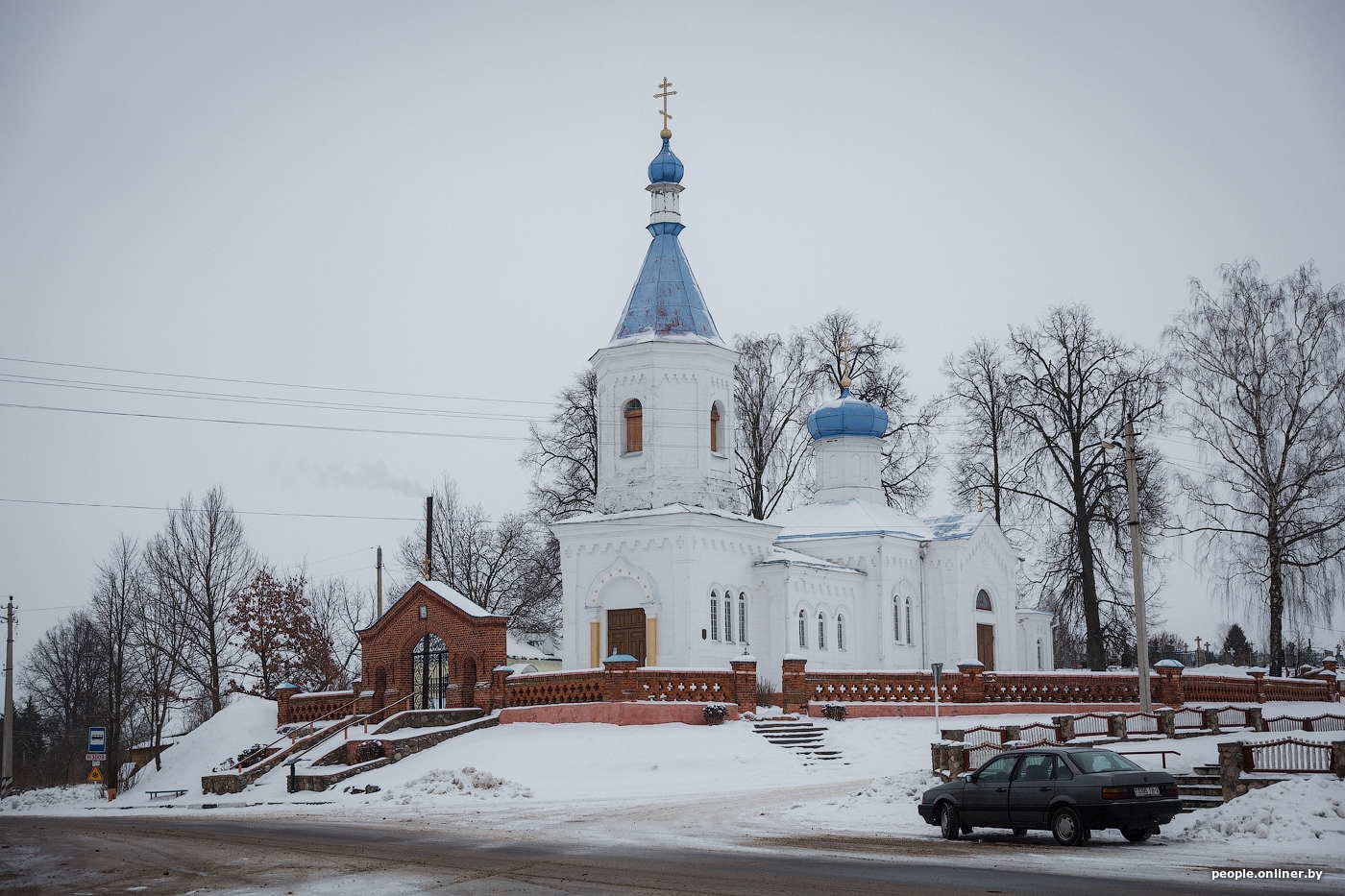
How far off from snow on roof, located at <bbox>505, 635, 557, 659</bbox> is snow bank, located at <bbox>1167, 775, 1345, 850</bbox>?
119 feet

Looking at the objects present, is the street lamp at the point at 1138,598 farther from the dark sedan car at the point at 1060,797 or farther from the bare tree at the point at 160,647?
the bare tree at the point at 160,647

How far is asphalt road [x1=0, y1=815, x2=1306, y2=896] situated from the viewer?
11703 millimetres

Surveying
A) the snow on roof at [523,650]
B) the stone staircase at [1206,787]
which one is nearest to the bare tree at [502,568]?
the snow on roof at [523,650]

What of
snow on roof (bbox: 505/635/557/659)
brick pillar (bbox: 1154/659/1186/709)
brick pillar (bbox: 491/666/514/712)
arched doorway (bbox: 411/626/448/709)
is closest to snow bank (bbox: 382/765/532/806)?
brick pillar (bbox: 491/666/514/712)

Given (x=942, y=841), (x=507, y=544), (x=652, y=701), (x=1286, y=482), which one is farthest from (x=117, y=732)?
(x=1286, y=482)

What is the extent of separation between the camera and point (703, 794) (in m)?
22.5

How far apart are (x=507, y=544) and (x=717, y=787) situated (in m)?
25.5

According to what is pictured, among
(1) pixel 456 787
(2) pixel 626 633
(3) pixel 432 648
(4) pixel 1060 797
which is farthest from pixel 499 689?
(4) pixel 1060 797

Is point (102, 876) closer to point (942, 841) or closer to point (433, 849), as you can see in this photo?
point (433, 849)

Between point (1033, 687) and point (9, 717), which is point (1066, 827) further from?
point (9, 717)

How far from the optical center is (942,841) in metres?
Result: 15.8

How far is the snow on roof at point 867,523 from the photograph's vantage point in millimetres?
37938

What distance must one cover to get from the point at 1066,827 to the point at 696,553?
1751cm

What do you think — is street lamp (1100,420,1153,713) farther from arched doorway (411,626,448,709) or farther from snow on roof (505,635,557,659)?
snow on roof (505,635,557,659)
